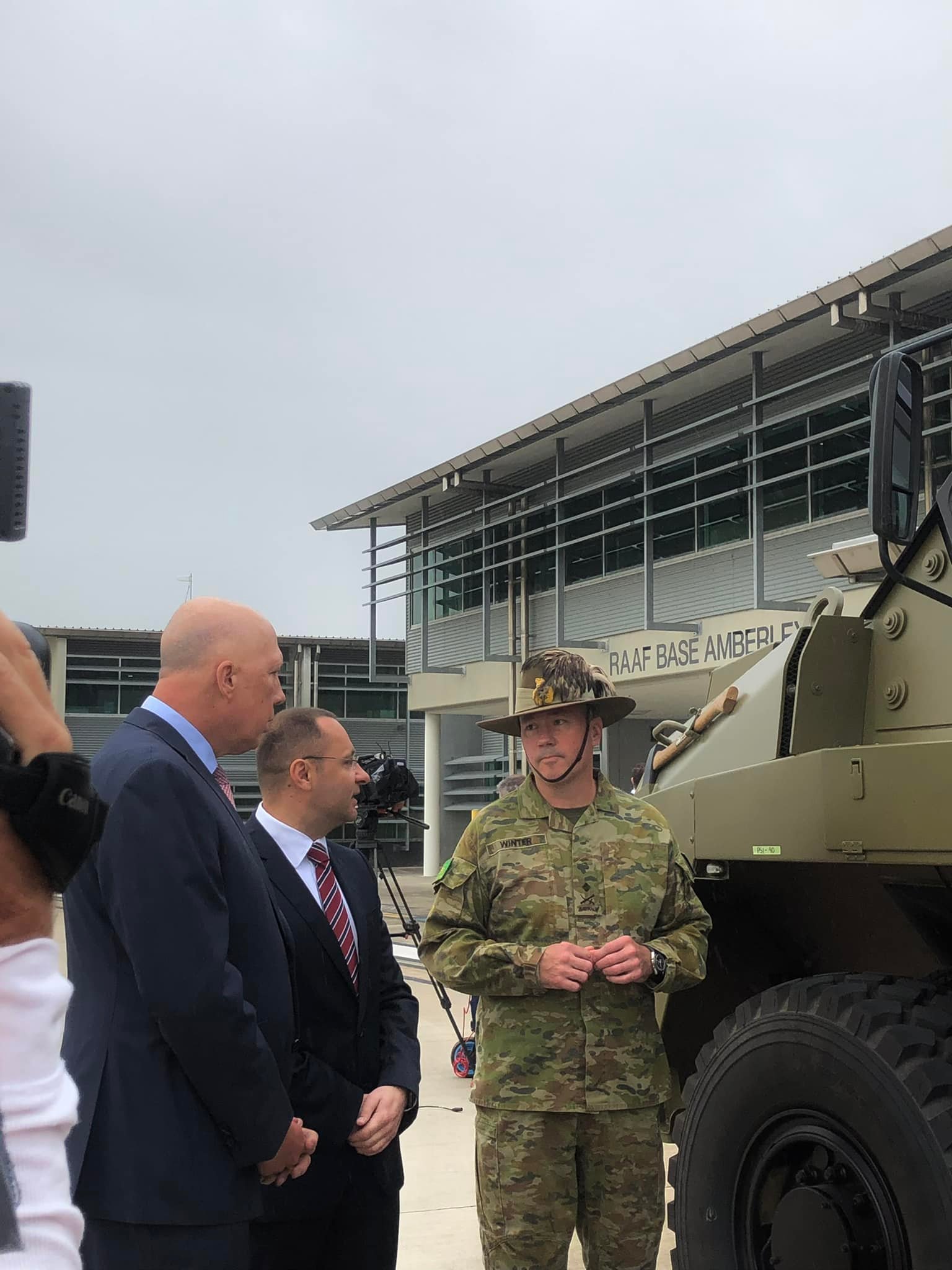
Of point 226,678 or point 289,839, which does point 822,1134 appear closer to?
point 289,839

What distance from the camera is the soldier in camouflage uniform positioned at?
9.76ft

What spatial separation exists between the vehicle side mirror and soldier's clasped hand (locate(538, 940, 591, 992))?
3.87 feet

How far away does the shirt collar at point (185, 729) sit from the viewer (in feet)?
7.79

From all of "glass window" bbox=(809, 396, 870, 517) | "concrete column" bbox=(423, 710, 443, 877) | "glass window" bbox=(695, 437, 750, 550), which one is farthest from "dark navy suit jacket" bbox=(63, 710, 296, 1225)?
"concrete column" bbox=(423, 710, 443, 877)

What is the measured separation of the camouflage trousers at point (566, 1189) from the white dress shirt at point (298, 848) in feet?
2.03

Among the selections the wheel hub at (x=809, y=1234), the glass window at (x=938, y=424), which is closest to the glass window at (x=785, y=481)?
the glass window at (x=938, y=424)

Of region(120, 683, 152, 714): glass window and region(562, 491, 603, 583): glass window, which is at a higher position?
region(562, 491, 603, 583): glass window

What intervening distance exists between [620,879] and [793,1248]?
35.5 inches

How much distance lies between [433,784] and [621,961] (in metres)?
25.0

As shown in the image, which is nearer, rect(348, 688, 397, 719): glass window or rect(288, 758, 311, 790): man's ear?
rect(288, 758, 311, 790): man's ear

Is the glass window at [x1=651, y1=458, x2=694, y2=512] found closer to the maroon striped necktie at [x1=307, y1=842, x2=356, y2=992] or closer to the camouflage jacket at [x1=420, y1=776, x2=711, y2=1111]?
the camouflage jacket at [x1=420, y1=776, x2=711, y2=1111]

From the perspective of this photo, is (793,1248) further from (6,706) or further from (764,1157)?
(6,706)

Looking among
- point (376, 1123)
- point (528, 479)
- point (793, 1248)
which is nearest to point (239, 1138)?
point (376, 1123)

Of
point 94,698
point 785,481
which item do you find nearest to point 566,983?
point 785,481
